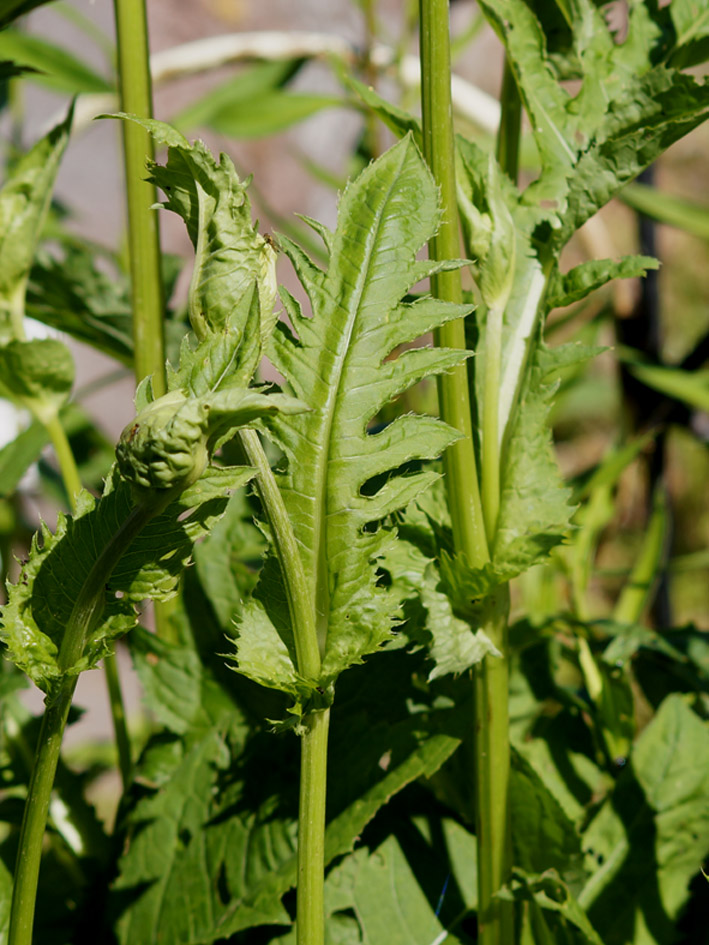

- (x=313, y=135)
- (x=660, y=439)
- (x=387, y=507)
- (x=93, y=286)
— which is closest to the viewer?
(x=387, y=507)

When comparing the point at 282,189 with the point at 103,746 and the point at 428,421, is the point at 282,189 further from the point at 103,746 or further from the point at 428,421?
the point at 428,421

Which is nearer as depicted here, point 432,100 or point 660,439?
point 432,100

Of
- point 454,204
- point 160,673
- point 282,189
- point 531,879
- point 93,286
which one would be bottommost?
point 531,879

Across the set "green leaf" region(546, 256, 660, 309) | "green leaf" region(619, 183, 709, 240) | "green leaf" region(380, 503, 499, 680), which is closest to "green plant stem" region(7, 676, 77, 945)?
"green leaf" region(380, 503, 499, 680)

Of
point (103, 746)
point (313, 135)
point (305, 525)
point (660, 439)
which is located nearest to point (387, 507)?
point (305, 525)

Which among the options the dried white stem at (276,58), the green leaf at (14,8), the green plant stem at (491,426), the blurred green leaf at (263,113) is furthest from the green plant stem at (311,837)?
the blurred green leaf at (263,113)

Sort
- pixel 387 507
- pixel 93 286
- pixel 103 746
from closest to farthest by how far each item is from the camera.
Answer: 1. pixel 387 507
2. pixel 93 286
3. pixel 103 746

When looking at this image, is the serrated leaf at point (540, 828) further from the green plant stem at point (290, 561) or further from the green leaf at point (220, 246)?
the green leaf at point (220, 246)

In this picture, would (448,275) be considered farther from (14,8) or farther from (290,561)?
(14,8)

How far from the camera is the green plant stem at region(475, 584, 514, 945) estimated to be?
1.20ft

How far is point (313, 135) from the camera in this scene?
2.14 m

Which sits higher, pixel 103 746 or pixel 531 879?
pixel 103 746

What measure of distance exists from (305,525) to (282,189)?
6.69 ft

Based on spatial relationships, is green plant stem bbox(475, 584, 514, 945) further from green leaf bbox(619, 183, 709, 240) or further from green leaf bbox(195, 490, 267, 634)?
green leaf bbox(619, 183, 709, 240)
